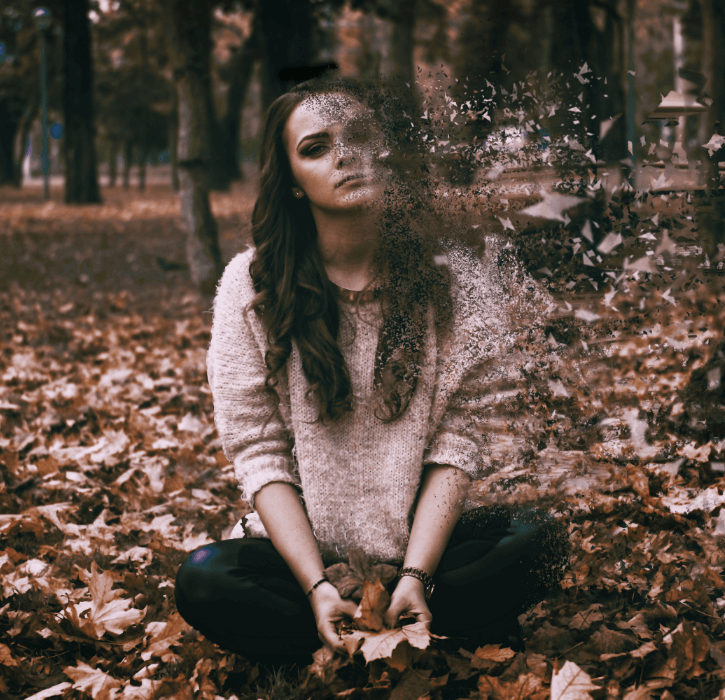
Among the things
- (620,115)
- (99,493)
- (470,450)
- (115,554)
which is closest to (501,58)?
(620,115)

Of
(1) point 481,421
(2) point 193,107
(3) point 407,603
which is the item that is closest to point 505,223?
(1) point 481,421

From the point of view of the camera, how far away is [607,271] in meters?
1.64

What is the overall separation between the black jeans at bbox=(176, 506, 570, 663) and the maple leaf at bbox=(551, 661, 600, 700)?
26 centimetres

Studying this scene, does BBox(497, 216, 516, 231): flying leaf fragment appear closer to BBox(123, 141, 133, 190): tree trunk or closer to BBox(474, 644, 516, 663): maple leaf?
BBox(474, 644, 516, 663): maple leaf

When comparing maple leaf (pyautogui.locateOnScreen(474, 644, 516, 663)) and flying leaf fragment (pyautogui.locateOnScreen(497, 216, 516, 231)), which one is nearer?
flying leaf fragment (pyautogui.locateOnScreen(497, 216, 516, 231))

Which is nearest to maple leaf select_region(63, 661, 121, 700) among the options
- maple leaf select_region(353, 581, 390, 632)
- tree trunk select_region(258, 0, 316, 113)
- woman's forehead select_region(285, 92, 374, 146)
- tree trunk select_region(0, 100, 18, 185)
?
maple leaf select_region(353, 581, 390, 632)

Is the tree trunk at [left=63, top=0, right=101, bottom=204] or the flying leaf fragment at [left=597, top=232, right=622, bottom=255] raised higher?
the tree trunk at [left=63, top=0, right=101, bottom=204]

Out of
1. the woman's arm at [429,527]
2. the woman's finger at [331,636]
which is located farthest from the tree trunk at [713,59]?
the woman's finger at [331,636]

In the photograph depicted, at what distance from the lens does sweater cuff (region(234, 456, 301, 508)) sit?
1.88 m

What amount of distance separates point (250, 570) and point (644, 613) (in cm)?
97

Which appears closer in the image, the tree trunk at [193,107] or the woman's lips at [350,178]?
the woman's lips at [350,178]

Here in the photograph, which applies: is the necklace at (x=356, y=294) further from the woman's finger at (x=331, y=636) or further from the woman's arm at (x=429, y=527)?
the woman's finger at (x=331, y=636)

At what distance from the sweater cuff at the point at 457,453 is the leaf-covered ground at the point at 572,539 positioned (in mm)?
50

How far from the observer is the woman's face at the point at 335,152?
5.28 ft
